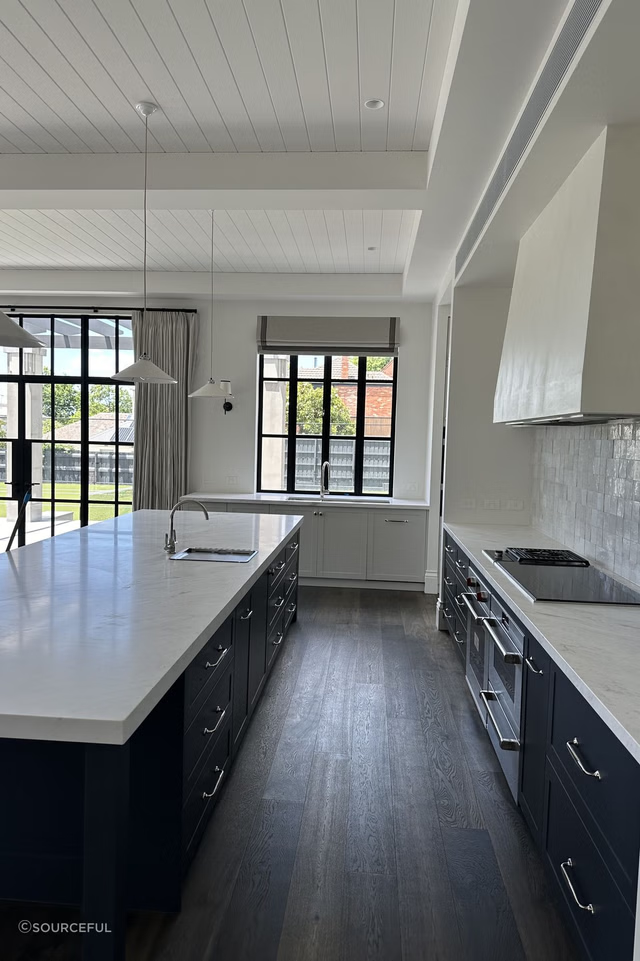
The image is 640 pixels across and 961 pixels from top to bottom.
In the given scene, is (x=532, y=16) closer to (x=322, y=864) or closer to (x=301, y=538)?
(x=322, y=864)

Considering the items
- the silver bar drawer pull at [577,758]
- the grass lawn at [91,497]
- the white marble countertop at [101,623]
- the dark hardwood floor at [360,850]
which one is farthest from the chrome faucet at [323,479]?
the silver bar drawer pull at [577,758]

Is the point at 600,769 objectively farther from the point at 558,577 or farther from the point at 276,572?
the point at 276,572

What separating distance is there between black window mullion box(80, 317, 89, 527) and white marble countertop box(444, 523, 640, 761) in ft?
16.5

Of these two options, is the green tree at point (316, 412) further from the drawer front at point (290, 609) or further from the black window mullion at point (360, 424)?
the drawer front at point (290, 609)

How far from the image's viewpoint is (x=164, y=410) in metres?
6.39

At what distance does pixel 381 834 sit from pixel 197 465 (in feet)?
15.8

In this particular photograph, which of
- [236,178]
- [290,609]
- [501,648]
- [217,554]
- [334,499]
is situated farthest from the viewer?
[334,499]

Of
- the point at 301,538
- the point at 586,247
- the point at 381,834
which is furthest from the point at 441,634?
the point at 586,247

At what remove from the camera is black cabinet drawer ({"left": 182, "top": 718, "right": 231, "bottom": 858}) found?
189 cm

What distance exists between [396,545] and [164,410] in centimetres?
271

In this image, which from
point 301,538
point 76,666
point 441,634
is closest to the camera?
point 76,666

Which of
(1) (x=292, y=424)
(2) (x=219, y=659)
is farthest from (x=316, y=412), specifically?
(2) (x=219, y=659)

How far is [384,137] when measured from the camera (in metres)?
3.12

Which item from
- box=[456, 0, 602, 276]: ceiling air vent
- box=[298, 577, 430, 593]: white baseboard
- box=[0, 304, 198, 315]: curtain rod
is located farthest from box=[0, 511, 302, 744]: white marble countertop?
box=[0, 304, 198, 315]: curtain rod
